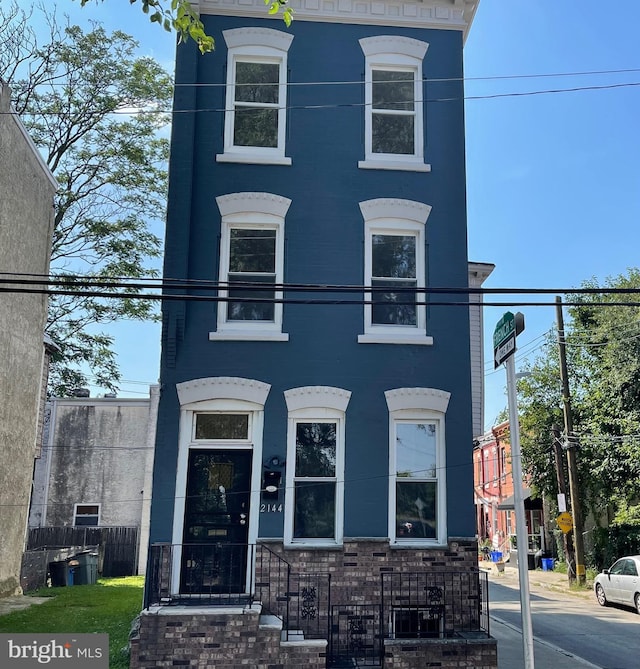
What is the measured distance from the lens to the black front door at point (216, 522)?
9.55 metres

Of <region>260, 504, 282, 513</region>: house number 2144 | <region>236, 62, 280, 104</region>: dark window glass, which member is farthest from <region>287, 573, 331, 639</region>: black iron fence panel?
<region>236, 62, 280, 104</region>: dark window glass

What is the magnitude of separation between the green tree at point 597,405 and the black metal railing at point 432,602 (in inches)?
475

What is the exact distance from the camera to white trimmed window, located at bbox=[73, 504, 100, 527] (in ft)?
71.3

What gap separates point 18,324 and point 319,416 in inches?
364

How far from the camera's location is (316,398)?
10086 mm

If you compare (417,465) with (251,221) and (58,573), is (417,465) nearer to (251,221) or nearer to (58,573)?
(251,221)

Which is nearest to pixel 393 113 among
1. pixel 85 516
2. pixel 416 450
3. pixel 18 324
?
pixel 416 450

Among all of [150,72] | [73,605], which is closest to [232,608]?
[73,605]

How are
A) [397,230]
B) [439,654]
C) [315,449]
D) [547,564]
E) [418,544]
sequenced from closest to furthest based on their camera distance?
[439,654] → [418,544] → [315,449] → [397,230] → [547,564]

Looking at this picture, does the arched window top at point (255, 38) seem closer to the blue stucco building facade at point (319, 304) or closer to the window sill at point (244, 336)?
the blue stucco building facade at point (319, 304)

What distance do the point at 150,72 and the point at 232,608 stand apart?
70.7ft

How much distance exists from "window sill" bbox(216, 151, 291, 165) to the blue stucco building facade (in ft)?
0.10

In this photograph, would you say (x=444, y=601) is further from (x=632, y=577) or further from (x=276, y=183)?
(x=632, y=577)

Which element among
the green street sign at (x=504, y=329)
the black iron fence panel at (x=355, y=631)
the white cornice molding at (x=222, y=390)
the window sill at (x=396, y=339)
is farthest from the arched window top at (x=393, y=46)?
the black iron fence panel at (x=355, y=631)
